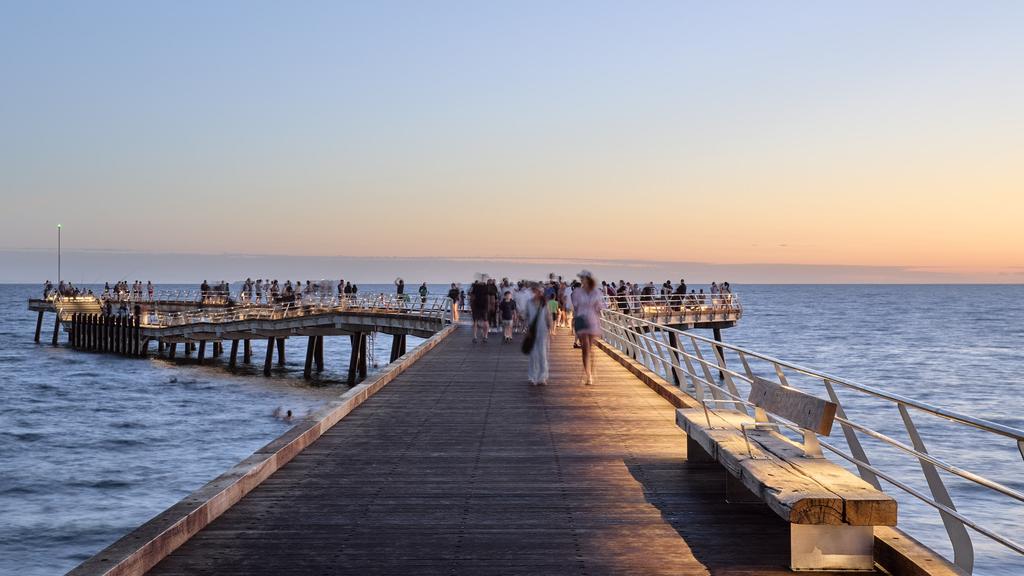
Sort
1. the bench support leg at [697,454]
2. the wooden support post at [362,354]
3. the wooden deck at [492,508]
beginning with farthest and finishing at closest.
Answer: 1. the wooden support post at [362,354]
2. the bench support leg at [697,454]
3. the wooden deck at [492,508]

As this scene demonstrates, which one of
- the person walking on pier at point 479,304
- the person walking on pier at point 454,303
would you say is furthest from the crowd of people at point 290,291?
the person walking on pier at point 479,304

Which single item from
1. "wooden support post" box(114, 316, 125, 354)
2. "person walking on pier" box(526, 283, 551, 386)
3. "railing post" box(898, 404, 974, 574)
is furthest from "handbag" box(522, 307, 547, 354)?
"wooden support post" box(114, 316, 125, 354)

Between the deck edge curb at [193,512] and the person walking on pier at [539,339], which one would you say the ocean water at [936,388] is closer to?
the person walking on pier at [539,339]

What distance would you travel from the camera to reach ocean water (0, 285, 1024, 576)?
17.2 metres

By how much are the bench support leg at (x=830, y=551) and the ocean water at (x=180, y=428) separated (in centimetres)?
1095

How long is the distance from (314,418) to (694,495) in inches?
190

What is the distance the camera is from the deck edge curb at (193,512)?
16.9 feet

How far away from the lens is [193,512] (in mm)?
6152

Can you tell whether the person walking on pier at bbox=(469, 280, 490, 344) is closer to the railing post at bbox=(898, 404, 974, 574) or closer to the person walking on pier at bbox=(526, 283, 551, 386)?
the person walking on pier at bbox=(526, 283, 551, 386)

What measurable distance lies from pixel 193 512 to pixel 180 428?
25323 millimetres

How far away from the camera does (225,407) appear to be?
35.7 m

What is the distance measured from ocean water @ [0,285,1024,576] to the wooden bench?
996cm

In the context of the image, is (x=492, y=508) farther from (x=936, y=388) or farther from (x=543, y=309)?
(x=936, y=388)

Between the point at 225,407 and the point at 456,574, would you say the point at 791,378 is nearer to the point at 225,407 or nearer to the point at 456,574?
the point at 225,407
